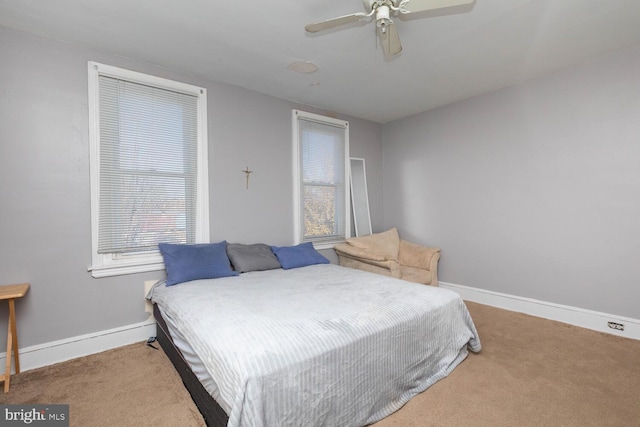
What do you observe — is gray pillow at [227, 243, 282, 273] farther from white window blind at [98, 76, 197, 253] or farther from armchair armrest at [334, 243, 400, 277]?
→ armchair armrest at [334, 243, 400, 277]

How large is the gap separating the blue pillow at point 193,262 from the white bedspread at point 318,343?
161 millimetres

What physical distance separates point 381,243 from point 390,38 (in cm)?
269

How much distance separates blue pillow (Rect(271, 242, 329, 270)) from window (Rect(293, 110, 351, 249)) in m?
0.37

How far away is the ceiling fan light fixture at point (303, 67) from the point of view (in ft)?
9.27

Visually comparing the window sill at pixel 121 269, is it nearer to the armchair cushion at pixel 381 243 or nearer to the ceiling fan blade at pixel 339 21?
the armchair cushion at pixel 381 243

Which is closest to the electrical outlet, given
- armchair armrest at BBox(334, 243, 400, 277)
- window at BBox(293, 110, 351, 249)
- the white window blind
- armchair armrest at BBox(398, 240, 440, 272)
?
armchair armrest at BBox(398, 240, 440, 272)

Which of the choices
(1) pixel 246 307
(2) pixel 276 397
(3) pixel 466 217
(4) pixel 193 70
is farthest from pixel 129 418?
(3) pixel 466 217

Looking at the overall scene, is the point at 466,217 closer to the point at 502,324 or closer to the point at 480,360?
the point at 502,324

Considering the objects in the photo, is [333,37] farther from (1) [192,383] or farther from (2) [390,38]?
(1) [192,383]

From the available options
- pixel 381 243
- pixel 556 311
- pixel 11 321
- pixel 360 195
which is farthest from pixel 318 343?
pixel 360 195

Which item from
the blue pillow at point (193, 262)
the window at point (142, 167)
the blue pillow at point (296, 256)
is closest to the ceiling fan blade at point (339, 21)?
the window at point (142, 167)

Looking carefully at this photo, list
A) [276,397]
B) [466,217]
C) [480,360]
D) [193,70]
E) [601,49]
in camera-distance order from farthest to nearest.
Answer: [466,217] < [193,70] < [601,49] < [480,360] < [276,397]

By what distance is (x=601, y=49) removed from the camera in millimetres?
2652

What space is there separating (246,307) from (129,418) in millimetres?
889
